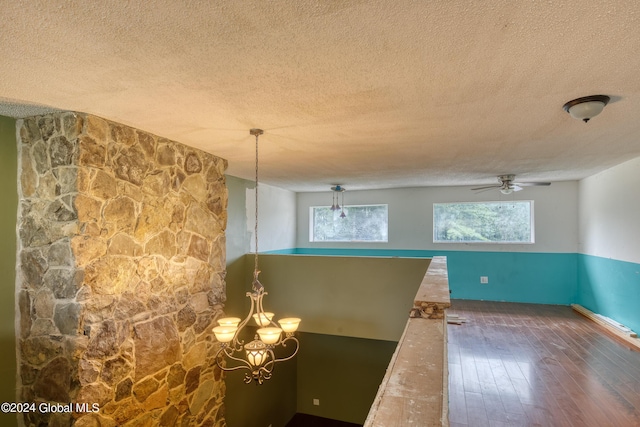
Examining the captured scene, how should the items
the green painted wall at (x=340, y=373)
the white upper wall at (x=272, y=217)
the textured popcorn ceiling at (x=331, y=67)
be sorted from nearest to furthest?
1. the textured popcorn ceiling at (x=331, y=67)
2. the white upper wall at (x=272, y=217)
3. the green painted wall at (x=340, y=373)

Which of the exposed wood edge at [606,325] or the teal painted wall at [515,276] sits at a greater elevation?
the teal painted wall at [515,276]

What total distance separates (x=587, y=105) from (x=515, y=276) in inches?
196

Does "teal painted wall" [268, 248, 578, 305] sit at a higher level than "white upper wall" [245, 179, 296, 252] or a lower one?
lower

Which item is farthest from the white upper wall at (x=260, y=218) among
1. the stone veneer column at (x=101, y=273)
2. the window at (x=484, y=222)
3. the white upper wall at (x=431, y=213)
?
the window at (x=484, y=222)

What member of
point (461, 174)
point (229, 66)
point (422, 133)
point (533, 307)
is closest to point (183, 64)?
point (229, 66)

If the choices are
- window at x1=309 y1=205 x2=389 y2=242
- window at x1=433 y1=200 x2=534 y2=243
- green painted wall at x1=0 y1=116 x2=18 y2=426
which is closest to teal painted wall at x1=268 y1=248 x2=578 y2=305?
window at x1=433 y1=200 x2=534 y2=243

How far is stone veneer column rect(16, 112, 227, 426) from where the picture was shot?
2314mm

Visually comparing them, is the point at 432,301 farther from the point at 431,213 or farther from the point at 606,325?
the point at 431,213

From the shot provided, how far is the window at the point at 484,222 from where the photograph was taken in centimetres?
628

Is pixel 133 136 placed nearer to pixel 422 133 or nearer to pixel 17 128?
pixel 17 128

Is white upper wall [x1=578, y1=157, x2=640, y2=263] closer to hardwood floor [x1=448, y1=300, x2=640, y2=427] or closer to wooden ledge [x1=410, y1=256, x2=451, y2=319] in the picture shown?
hardwood floor [x1=448, y1=300, x2=640, y2=427]

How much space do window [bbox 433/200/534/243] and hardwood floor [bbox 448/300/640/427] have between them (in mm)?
1798

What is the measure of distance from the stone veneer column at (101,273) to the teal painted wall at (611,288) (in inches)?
207

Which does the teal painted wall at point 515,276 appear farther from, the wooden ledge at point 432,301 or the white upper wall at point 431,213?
the wooden ledge at point 432,301
